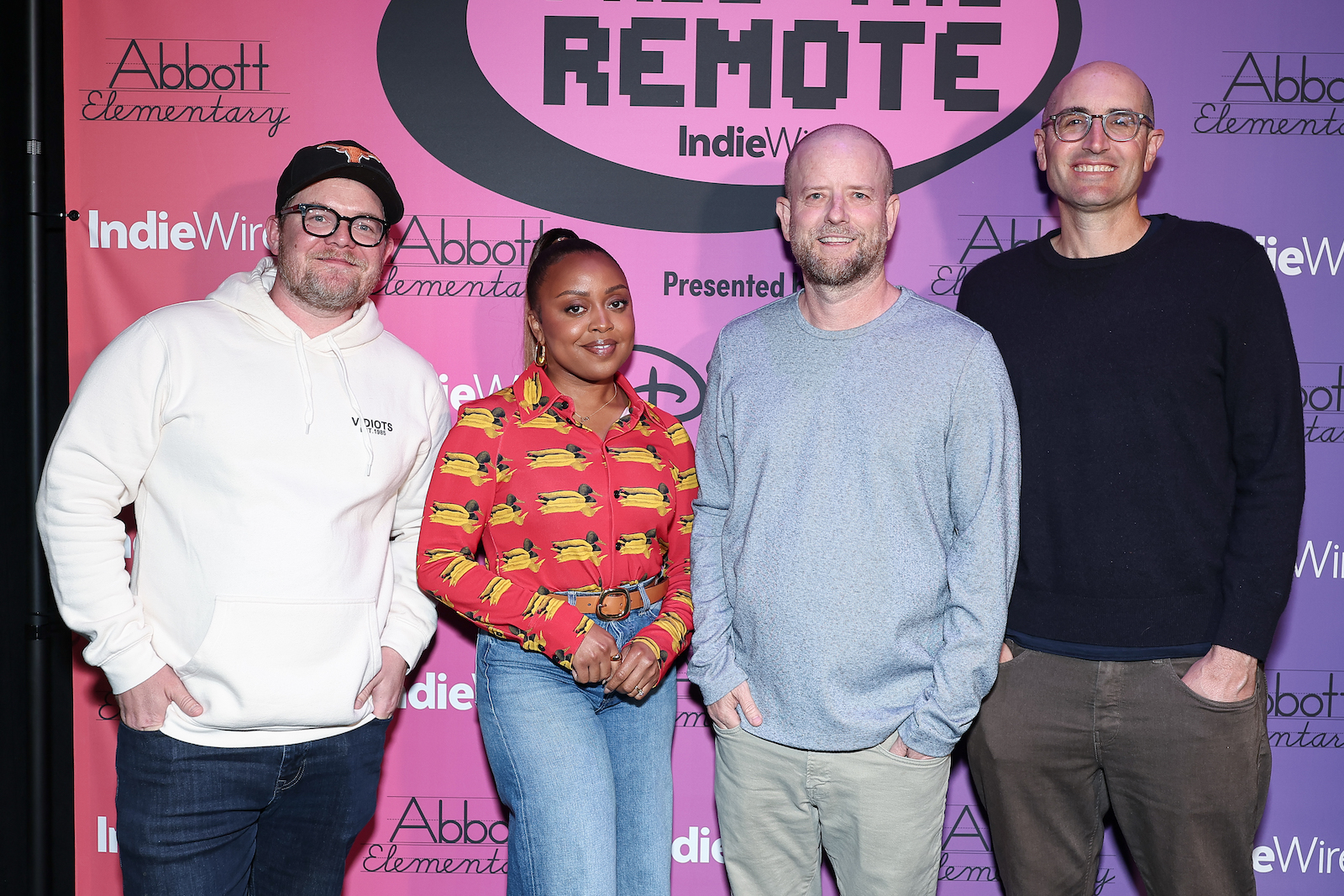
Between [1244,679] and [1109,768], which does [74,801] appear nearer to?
[1109,768]

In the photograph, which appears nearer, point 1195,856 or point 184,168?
point 1195,856

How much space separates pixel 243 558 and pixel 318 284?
0.63 meters

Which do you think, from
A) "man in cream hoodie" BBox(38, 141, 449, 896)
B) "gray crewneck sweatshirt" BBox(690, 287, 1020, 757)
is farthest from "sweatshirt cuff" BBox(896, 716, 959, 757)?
"man in cream hoodie" BBox(38, 141, 449, 896)

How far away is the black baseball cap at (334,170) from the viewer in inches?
79.9

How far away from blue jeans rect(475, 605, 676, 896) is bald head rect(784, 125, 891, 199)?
1094 millimetres

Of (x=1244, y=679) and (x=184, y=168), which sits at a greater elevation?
(x=184, y=168)

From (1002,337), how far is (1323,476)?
4.61ft

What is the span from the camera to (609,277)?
2.09 meters

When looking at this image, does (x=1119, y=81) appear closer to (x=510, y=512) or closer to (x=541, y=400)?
(x=541, y=400)

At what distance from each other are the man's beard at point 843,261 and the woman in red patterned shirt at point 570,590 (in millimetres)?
457

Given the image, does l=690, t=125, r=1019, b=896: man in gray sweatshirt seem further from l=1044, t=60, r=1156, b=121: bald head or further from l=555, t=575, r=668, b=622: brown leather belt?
l=1044, t=60, r=1156, b=121: bald head

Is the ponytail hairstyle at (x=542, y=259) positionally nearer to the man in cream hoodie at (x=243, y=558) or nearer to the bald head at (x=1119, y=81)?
the man in cream hoodie at (x=243, y=558)

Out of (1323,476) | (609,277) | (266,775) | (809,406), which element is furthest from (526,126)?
(1323,476)

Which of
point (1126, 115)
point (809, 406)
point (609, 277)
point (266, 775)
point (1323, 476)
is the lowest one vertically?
point (266, 775)
